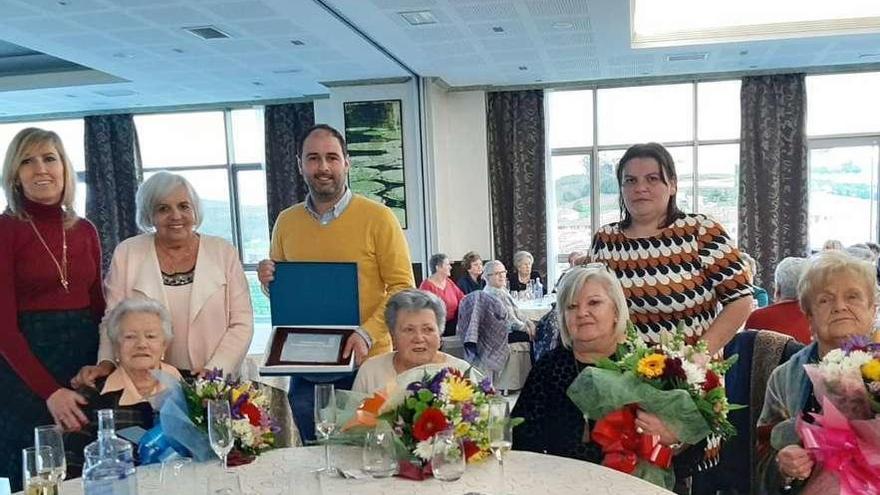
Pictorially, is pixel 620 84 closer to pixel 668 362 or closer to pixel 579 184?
pixel 579 184

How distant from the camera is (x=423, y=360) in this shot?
8.63 feet

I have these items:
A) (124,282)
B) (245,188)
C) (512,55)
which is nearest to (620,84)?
(512,55)

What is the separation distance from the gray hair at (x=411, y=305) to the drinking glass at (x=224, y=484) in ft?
2.99

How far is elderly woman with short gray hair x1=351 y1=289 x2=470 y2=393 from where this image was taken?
263 centimetres

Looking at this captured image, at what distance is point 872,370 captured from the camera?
5.40ft

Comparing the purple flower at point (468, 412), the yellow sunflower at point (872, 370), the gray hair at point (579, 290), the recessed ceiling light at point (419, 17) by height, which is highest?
the recessed ceiling light at point (419, 17)

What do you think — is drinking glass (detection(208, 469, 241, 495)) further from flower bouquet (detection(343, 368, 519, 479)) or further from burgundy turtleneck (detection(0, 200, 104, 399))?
burgundy turtleneck (detection(0, 200, 104, 399))

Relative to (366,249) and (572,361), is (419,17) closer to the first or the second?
(366,249)

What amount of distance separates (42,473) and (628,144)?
9189 mm

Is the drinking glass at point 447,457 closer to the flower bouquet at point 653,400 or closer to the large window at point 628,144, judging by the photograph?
the flower bouquet at point 653,400

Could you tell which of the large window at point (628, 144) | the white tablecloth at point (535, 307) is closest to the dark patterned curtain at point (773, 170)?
the large window at point (628, 144)

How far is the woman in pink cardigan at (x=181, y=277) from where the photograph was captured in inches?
105

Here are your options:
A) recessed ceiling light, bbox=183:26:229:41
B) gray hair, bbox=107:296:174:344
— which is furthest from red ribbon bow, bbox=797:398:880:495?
recessed ceiling light, bbox=183:26:229:41

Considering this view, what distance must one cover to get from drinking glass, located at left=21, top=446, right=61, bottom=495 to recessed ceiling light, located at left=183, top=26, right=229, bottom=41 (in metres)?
5.03
